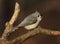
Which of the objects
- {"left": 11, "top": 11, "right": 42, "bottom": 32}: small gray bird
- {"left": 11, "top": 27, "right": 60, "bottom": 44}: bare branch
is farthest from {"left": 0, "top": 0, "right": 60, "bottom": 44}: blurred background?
{"left": 11, "top": 27, "right": 60, "bottom": 44}: bare branch

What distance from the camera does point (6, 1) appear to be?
2020 millimetres

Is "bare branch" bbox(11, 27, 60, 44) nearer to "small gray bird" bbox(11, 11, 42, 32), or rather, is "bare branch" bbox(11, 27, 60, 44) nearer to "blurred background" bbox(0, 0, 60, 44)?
"small gray bird" bbox(11, 11, 42, 32)

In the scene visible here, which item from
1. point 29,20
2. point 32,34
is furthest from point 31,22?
point 32,34

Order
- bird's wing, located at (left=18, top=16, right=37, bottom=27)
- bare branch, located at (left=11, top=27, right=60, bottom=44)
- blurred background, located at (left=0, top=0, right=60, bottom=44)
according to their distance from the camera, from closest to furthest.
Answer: bare branch, located at (left=11, top=27, right=60, bottom=44)
bird's wing, located at (left=18, top=16, right=37, bottom=27)
blurred background, located at (left=0, top=0, right=60, bottom=44)

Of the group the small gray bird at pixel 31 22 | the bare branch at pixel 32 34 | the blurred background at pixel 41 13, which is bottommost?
the bare branch at pixel 32 34

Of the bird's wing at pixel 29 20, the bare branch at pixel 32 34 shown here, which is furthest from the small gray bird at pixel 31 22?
the bare branch at pixel 32 34

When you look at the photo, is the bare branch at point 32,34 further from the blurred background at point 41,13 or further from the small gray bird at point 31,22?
the blurred background at point 41,13

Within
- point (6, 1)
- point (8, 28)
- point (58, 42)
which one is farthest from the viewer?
point (58, 42)

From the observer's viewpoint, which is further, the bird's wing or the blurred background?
the blurred background

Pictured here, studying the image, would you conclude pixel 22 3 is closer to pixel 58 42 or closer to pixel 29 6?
pixel 29 6

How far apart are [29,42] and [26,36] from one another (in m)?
0.90

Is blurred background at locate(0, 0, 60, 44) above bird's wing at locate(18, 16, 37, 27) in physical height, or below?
above

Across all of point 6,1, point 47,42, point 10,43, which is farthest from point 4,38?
point 47,42

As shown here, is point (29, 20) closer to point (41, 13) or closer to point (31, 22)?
point (31, 22)
